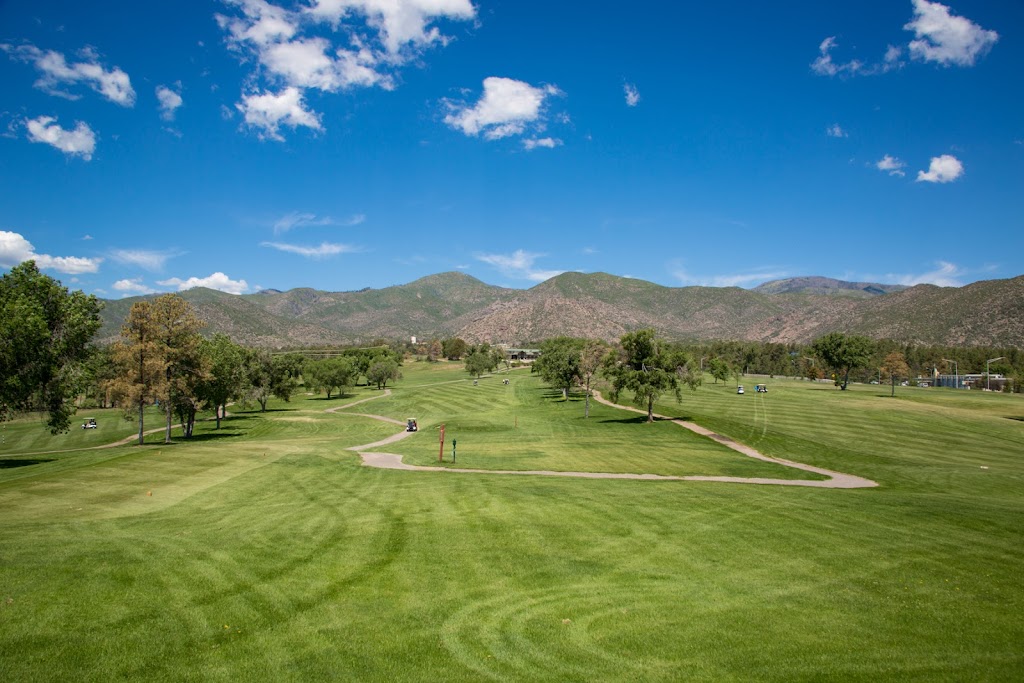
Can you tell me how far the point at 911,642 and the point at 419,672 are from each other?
8.17 metres

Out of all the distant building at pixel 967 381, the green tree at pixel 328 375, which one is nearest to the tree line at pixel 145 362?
the green tree at pixel 328 375

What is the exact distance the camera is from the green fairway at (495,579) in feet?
28.8

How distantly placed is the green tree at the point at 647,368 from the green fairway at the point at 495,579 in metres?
28.6

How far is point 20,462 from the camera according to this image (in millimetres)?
39719

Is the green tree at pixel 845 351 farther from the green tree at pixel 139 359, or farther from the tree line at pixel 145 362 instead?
the green tree at pixel 139 359

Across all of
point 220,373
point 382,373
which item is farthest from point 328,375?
point 220,373

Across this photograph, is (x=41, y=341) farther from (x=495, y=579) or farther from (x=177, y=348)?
(x=495, y=579)

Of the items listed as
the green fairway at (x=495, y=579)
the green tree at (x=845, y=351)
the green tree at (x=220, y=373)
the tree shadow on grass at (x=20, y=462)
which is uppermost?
the green tree at (x=845, y=351)

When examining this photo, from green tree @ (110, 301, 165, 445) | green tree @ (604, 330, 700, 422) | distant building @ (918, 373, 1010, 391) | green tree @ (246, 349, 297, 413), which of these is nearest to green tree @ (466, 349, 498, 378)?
green tree @ (246, 349, 297, 413)

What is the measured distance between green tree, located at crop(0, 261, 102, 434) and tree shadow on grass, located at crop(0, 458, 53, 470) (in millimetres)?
2385

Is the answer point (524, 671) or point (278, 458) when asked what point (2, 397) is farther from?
point (524, 671)

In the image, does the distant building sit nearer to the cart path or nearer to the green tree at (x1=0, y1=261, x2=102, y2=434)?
the cart path

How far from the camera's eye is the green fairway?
8781mm

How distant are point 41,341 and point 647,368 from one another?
49.5 metres
